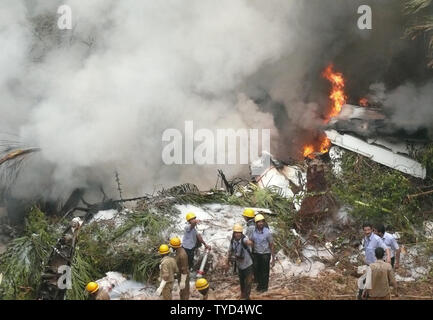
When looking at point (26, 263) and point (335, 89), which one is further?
point (335, 89)

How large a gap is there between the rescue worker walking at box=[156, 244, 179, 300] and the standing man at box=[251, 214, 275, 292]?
4.43 feet

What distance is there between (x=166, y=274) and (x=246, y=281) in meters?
1.28

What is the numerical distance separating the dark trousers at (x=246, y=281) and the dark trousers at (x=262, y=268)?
1.08 feet

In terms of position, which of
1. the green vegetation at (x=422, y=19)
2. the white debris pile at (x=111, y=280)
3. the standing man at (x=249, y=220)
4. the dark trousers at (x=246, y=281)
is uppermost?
the green vegetation at (x=422, y=19)

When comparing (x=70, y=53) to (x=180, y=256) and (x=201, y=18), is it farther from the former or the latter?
(x=180, y=256)

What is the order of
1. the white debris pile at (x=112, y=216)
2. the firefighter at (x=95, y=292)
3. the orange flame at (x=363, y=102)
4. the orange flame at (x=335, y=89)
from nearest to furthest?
the firefighter at (x=95, y=292)
the white debris pile at (x=112, y=216)
the orange flame at (x=363, y=102)
the orange flame at (x=335, y=89)

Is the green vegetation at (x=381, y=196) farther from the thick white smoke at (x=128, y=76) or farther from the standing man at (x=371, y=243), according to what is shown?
the thick white smoke at (x=128, y=76)

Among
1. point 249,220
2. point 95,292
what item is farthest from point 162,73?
point 95,292

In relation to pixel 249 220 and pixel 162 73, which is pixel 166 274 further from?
pixel 162 73

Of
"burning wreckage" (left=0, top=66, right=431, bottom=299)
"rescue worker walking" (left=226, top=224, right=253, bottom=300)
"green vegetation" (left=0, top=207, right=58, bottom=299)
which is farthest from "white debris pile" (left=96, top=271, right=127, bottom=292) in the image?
"rescue worker walking" (left=226, top=224, right=253, bottom=300)

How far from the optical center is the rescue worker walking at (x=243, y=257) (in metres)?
6.77

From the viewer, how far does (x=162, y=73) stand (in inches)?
427

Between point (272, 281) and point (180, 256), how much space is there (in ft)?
5.98

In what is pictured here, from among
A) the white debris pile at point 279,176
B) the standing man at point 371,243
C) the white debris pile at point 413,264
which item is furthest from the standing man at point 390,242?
the white debris pile at point 279,176
